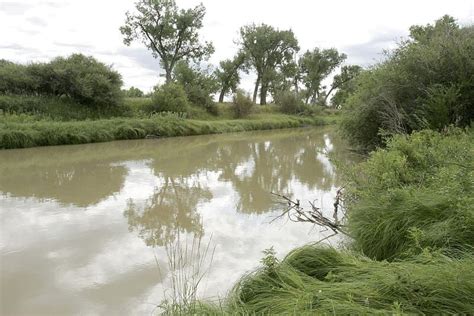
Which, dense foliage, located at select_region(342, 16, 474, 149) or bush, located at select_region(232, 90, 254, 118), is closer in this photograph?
dense foliage, located at select_region(342, 16, 474, 149)

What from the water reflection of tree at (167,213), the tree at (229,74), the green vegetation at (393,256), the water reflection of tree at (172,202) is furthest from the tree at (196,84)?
the green vegetation at (393,256)

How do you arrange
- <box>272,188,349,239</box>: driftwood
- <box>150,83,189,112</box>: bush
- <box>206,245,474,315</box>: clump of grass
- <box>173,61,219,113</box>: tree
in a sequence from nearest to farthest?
<box>206,245,474,315</box>: clump of grass
<box>272,188,349,239</box>: driftwood
<box>150,83,189,112</box>: bush
<box>173,61,219,113</box>: tree

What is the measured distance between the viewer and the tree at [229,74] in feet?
128

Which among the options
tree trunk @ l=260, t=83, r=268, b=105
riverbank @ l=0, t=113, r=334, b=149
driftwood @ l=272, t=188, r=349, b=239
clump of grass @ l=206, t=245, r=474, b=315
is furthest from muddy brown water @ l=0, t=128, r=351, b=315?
tree trunk @ l=260, t=83, r=268, b=105

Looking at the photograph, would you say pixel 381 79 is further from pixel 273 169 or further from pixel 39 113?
pixel 39 113

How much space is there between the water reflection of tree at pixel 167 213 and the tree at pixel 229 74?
3057cm

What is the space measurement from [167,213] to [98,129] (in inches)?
535

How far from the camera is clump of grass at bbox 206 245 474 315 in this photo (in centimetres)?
259

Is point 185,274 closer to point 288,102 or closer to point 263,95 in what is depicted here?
point 288,102

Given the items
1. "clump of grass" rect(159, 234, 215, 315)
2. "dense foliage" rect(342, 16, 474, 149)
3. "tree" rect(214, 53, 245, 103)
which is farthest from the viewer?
"tree" rect(214, 53, 245, 103)

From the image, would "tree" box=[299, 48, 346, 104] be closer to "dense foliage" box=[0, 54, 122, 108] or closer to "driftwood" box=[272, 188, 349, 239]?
"dense foliage" box=[0, 54, 122, 108]

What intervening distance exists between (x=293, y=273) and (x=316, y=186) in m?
6.37

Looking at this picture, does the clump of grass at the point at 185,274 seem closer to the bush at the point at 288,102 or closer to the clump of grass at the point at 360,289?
the clump of grass at the point at 360,289

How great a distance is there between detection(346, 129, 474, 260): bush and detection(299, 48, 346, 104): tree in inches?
1827
